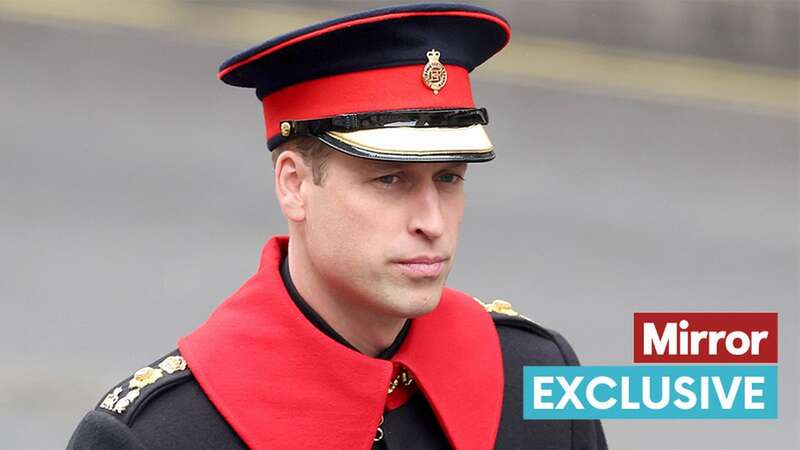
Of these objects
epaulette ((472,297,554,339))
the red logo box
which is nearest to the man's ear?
epaulette ((472,297,554,339))

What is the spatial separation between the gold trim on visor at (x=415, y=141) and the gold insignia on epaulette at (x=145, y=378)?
26.0 inches

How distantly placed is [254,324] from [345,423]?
0.29m

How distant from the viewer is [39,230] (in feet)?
29.6

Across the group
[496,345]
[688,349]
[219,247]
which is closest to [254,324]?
[496,345]

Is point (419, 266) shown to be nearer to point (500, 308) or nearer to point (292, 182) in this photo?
point (292, 182)

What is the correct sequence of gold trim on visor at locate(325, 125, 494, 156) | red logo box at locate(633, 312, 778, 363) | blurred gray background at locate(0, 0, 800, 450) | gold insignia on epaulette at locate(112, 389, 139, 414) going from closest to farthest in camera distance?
1. gold trim on visor at locate(325, 125, 494, 156)
2. gold insignia on epaulette at locate(112, 389, 139, 414)
3. red logo box at locate(633, 312, 778, 363)
4. blurred gray background at locate(0, 0, 800, 450)

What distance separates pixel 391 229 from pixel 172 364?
62 centimetres

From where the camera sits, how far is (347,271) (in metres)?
3.52

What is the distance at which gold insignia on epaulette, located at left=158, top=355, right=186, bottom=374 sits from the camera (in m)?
3.69

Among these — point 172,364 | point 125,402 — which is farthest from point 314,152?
point 125,402

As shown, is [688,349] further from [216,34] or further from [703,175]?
[216,34]

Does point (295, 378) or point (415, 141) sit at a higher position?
point (415, 141)

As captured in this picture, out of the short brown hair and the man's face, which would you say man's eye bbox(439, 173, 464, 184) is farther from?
the short brown hair

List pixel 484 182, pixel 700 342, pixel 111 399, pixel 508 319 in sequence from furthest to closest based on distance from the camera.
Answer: pixel 484 182
pixel 700 342
pixel 508 319
pixel 111 399
